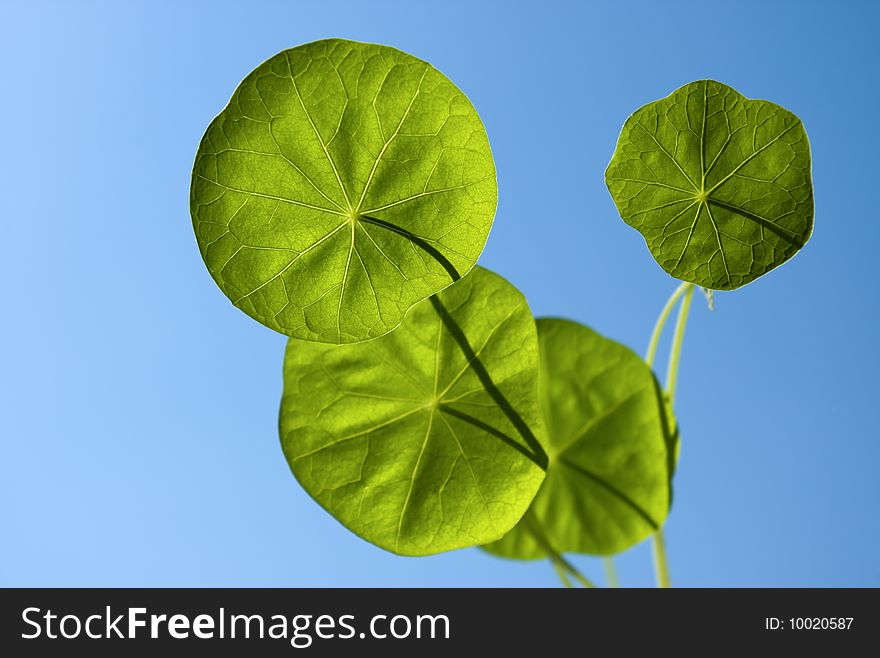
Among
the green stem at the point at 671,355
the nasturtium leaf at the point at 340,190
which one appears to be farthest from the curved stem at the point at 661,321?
the nasturtium leaf at the point at 340,190

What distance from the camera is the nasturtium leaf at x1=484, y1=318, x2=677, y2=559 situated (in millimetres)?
1149

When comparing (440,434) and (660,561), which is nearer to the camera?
(440,434)

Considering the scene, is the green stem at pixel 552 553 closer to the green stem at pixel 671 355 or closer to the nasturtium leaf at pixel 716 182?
the green stem at pixel 671 355

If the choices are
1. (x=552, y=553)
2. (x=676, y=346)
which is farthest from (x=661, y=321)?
(x=552, y=553)

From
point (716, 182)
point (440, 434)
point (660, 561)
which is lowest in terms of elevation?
point (660, 561)

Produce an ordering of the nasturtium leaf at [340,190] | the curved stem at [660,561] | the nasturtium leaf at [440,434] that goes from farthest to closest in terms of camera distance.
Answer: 1. the curved stem at [660,561]
2. the nasturtium leaf at [440,434]
3. the nasturtium leaf at [340,190]

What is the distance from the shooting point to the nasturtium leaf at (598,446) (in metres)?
1.15

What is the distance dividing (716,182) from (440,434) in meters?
0.52

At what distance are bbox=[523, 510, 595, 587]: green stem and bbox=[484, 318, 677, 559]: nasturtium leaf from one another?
0.11 feet

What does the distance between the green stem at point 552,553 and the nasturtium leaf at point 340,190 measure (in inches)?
16.1

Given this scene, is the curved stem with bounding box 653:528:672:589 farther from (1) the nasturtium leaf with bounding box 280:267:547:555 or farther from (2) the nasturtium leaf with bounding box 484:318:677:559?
(1) the nasturtium leaf with bounding box 280:267:547:555

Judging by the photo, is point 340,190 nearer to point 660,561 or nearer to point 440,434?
point 440,434

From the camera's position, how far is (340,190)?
901 mm

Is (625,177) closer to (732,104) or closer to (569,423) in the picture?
(732,104)
